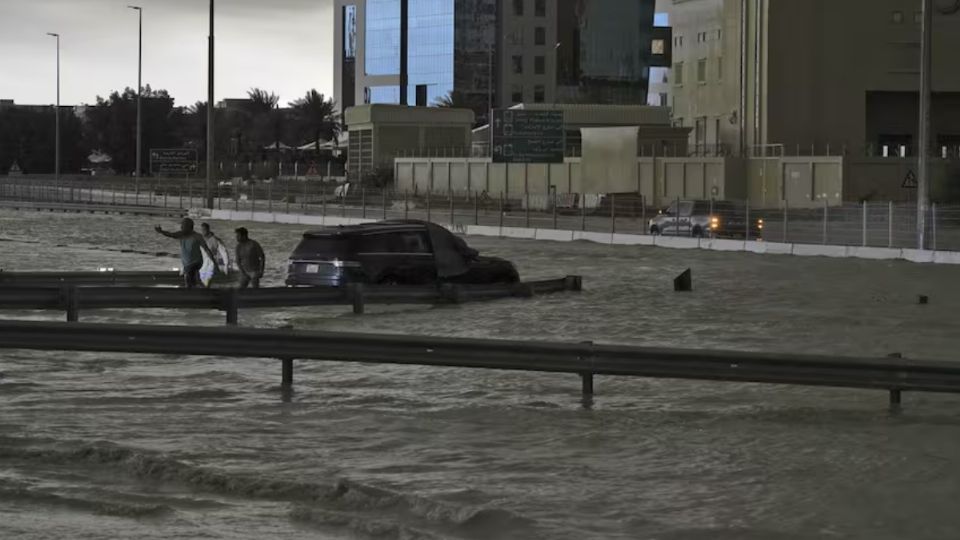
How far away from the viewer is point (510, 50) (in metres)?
144

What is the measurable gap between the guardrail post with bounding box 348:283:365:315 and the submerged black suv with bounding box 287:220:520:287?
82 centimetres

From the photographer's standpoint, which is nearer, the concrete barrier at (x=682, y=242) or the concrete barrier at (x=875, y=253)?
the concrete barrier at (x=682, y=242)

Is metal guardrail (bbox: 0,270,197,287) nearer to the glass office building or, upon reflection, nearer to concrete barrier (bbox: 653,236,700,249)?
concrete barrier (bbox: 653,236,700,249)

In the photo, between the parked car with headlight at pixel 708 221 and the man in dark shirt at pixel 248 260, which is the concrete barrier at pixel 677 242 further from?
the man in dark shirt at pixel 248 260

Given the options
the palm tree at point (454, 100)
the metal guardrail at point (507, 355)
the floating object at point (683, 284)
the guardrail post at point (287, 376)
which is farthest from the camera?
the palm tree at point (454, 100)

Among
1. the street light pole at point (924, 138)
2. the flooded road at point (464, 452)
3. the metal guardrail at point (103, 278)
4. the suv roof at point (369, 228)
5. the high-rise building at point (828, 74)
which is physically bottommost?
the flooded road at point (464, 452)

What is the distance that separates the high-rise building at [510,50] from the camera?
144 m

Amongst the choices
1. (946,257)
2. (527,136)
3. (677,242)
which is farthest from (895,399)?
(527,136)

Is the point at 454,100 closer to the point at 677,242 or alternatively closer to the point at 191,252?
the point at 677,242

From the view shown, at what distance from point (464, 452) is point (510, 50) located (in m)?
135

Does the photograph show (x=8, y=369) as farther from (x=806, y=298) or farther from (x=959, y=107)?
(x=959, y=107)

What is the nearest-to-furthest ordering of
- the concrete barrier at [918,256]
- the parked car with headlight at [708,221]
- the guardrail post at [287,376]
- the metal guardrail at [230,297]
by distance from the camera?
the guardrail post at [287,376]
the metal guardrail at [230,297]
the concrete barrier at [918,256]
the parked car with headlight at [708,221]

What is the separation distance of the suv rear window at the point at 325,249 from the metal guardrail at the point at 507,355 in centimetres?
1053

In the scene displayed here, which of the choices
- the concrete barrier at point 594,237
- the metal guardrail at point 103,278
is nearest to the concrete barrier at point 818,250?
the concrete barrier at point 594,237
